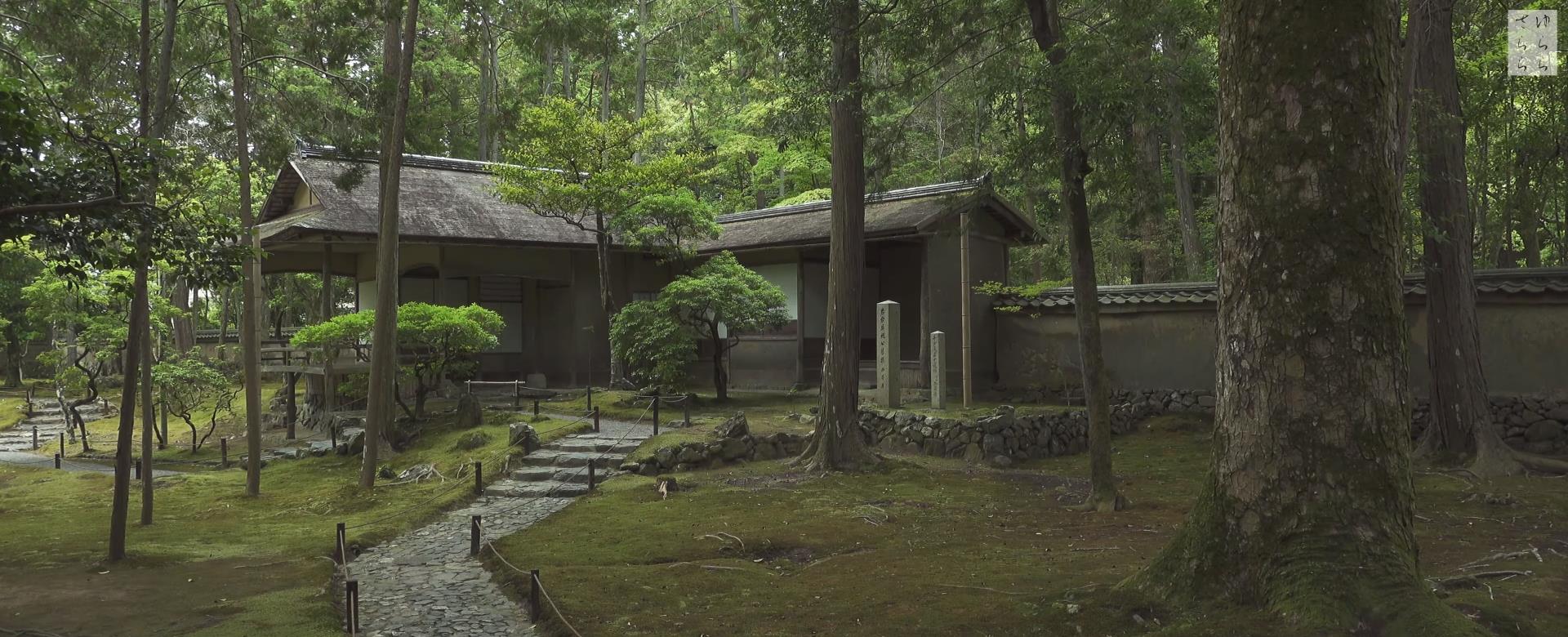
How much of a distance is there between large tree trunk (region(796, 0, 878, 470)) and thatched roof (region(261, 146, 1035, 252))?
3840mm

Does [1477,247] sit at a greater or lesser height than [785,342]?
greater

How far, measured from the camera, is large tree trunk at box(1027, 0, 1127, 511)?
31.8 feet

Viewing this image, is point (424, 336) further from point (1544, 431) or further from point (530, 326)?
point (1544, 431)

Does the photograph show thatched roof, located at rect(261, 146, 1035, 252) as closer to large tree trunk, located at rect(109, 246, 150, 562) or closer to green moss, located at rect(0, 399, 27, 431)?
large tree trunk, located at rect(109, 246, 150, 562)

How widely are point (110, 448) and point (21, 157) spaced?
55.4ft

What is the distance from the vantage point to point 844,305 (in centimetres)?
1313

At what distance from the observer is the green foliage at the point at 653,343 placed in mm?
16875

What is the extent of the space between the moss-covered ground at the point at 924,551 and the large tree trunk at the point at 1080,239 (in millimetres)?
906

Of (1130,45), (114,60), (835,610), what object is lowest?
(835,610)

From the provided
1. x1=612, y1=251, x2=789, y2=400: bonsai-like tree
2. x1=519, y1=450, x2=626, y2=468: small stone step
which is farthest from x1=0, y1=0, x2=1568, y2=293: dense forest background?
x1=519, y1=450, x2=626, y2=468: small stone step

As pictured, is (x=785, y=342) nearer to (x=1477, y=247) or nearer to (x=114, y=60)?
(x=114, y=60)

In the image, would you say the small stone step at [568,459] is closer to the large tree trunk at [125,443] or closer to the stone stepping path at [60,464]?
the large tree trunk at [125,443]

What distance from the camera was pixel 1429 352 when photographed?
12.0m


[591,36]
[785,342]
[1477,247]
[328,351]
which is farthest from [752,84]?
[1477,247]
